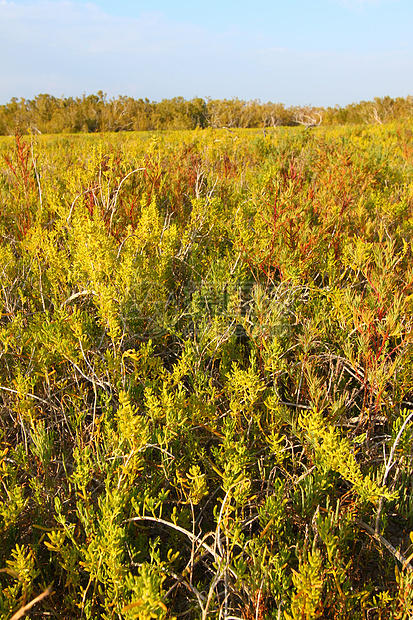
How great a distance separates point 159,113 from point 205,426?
1835 cm

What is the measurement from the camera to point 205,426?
1.54m

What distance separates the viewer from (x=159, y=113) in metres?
17.4

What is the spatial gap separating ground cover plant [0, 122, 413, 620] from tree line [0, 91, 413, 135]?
12.4 meters

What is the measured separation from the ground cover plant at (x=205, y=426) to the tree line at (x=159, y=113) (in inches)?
488

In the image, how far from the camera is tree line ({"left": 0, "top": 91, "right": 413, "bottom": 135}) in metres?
14.6

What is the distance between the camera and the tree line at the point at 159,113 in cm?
1458

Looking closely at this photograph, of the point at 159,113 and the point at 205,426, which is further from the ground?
the point at 159,113

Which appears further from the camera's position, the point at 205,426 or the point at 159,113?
the point at 159,113

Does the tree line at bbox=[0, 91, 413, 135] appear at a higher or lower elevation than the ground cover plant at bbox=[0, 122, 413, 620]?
higher

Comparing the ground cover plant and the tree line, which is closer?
the ground cover plant

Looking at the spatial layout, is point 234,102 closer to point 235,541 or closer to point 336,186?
point 336,186

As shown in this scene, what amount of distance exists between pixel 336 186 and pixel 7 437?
Result: 3.03 meters

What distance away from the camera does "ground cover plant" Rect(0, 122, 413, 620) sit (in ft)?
3.76

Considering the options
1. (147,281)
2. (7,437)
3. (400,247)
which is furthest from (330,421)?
(400,247)
